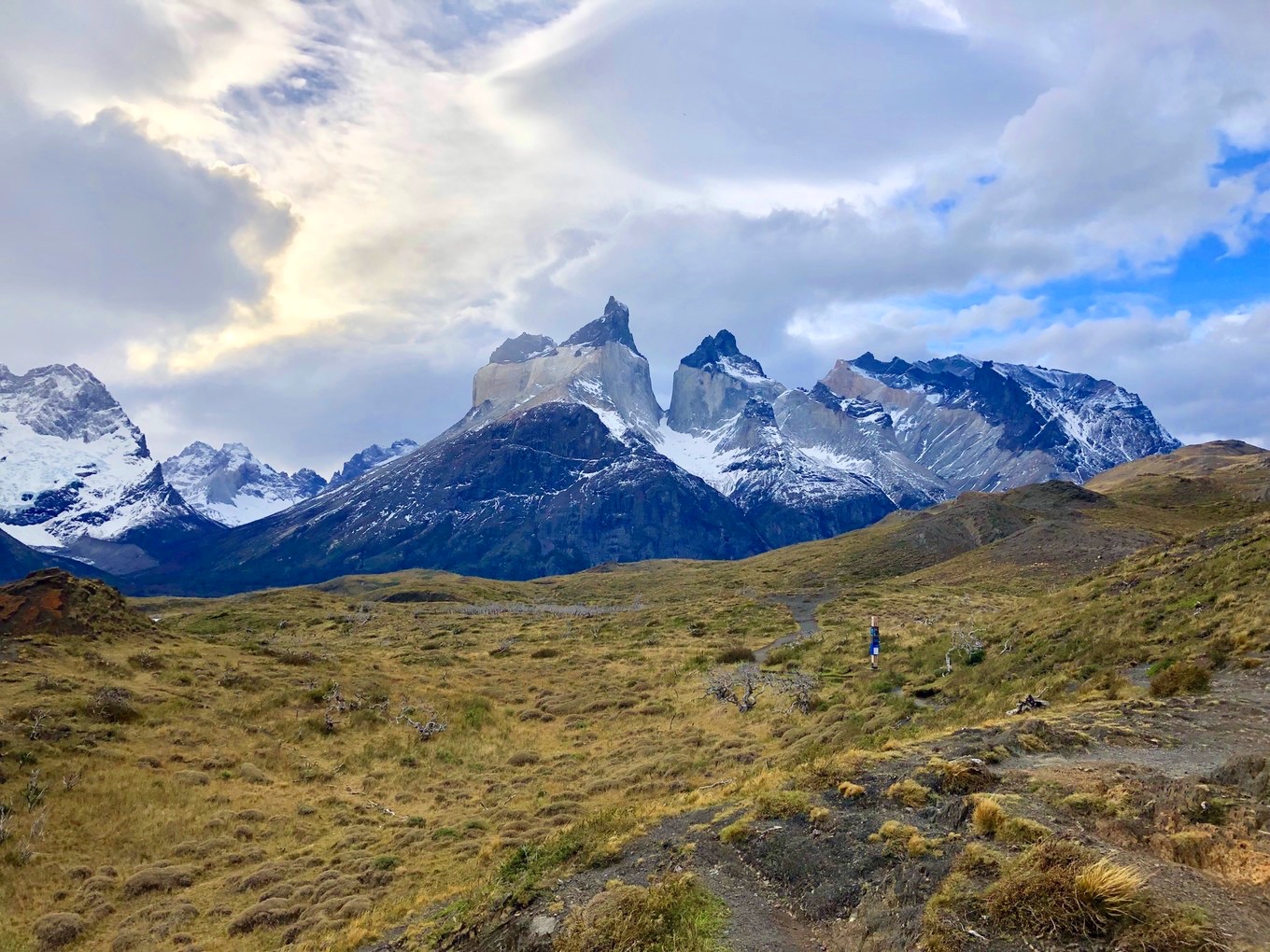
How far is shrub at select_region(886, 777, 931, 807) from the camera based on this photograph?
40.9 ft

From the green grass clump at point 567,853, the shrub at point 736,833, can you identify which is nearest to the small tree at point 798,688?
the green grass clump at point 567,853

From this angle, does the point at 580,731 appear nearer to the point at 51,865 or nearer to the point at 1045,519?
the point at 51,865

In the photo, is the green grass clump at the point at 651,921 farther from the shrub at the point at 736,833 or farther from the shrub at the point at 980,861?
the shrub at the point at 980,861

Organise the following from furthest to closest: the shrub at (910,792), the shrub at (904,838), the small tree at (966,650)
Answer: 1. the small tree at (966,650)
2. the shrub at (910,792)
3. the shrub at (904,838)

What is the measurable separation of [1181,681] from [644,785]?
15394 millimetres

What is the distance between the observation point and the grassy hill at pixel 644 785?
9.82 meters

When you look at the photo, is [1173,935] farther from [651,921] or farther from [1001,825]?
[651,921]

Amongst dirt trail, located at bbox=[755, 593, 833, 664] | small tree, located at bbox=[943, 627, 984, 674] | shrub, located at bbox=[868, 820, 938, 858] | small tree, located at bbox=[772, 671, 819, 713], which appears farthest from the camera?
dirt trail, located at bbox=[755, 593, 833, 664]

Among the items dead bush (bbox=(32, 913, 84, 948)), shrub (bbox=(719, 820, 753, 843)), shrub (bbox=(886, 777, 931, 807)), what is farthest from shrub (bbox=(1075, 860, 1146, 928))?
dead bush (bbox=(32, 913, 84, 948))

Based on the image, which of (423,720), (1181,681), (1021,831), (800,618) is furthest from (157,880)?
(800,618)

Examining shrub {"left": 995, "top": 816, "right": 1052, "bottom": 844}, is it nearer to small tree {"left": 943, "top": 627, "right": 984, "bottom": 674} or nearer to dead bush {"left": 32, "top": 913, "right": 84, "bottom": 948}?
small tree {"left": 943, "top": 627, "right": 984, "bottom": 674}

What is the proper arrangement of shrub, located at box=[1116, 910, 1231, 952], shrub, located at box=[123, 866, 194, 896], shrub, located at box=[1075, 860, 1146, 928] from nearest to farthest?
shrub, located at box=[1116, 910, 1231, 952]
shrub, located at box=[1075, 860, 1146, 928]
shrub, located at box=[123, 866, 194, 896]

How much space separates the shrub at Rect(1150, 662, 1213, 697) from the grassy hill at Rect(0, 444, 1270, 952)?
0.08 m

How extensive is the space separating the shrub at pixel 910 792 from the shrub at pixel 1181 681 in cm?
924
